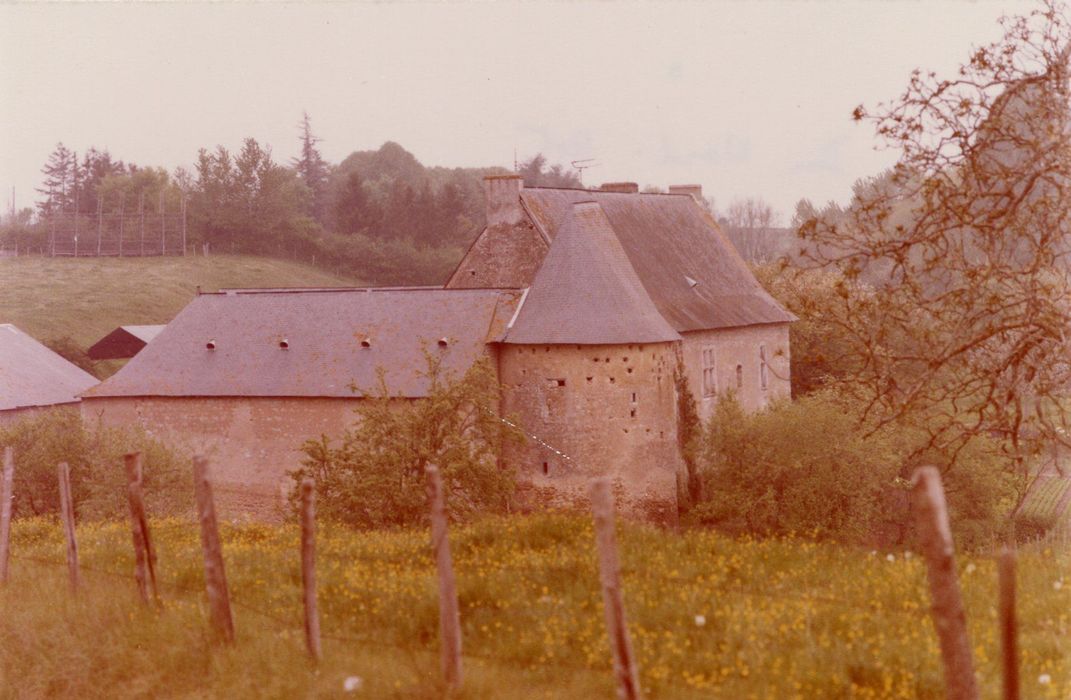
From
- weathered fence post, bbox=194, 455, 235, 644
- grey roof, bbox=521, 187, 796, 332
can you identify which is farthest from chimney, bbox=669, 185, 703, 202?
weathered fence post, bbox=194, 455, 235, 644

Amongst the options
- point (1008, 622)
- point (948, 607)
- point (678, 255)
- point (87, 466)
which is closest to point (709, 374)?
point (678, 255)

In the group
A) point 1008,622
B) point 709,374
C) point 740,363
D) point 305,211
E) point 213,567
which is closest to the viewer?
point 1008,622

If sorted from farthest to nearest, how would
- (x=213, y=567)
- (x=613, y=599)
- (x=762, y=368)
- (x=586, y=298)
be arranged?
(x=762, y=368) → (x=586, y=298) → (x=213, y=567) → (x=613, y=599)

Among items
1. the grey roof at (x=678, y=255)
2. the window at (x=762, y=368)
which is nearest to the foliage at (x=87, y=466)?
the grey roof at (x=678, y=255)

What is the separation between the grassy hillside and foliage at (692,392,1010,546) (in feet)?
132

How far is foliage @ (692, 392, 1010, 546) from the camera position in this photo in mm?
29578

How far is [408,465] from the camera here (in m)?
22.4

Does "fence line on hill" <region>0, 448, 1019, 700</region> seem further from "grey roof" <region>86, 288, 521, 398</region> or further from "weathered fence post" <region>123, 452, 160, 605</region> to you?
"grey roof" <region>86, 288, 521, 398</region>

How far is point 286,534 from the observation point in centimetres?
1488

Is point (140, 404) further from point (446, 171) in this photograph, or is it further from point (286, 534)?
point (446, 171)

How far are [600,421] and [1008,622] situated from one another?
24194 millimetres

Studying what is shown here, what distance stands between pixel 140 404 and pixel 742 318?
19.4m

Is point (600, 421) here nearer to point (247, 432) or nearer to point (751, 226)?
point (247, 432)

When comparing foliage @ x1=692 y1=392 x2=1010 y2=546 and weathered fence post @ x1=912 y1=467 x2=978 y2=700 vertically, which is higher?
weathered fence post @ x1=912 y1=467 x2=978 y2=700
